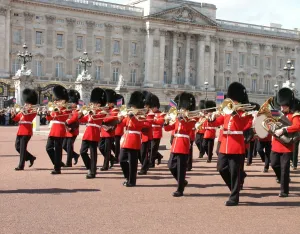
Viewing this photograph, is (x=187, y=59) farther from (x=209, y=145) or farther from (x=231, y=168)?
(x=231, y=168)

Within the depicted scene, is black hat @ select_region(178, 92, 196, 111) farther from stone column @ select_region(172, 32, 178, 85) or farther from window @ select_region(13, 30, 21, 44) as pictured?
A: stone column @ select_region(172, 32, 178, 85)

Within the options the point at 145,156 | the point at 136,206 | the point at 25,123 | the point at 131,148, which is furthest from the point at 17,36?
the point at 136,206

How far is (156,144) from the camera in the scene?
1349 centimetres

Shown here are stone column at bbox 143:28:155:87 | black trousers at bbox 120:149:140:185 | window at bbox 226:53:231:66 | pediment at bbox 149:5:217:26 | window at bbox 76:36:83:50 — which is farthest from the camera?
window at bbox 226:53:231:66

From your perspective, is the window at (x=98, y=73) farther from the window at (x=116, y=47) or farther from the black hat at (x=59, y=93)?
the black hat at (x=59, y=93)

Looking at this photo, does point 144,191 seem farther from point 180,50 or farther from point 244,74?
point 244,74

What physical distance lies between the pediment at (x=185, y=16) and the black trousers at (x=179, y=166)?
49.6 m

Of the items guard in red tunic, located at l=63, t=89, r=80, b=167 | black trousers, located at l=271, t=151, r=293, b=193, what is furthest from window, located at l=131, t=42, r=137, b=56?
black trousers, located at l=271, t=151, r=293, b=193

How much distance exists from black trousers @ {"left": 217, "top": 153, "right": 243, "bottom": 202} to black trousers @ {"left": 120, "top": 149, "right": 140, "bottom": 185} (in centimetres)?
197

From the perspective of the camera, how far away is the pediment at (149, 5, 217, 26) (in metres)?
58.7

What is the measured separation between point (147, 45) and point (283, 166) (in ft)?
162

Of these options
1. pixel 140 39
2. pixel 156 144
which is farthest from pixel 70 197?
pixel 140 39

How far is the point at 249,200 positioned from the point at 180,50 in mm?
53379

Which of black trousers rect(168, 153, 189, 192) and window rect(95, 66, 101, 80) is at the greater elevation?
window rect(95, 66, 101, 80)
